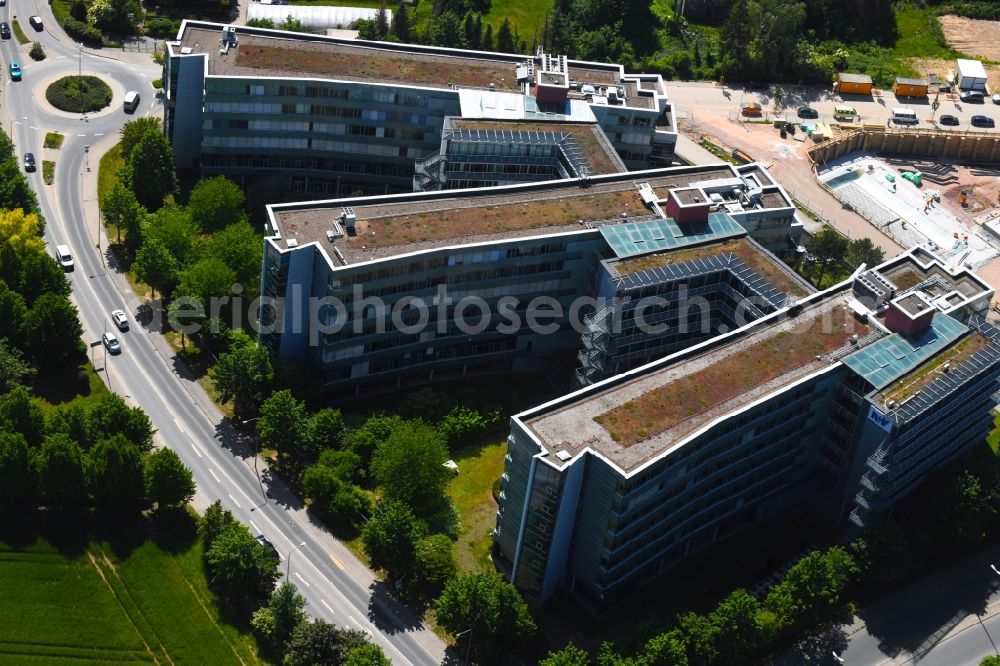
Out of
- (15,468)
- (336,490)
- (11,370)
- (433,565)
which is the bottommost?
(433,565)

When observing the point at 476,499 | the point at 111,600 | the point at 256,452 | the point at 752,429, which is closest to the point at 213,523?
the point at 111,600

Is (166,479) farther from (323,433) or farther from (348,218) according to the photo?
(348,218)

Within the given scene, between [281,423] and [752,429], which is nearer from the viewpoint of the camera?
[752,429]

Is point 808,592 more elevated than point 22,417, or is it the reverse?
point 22,417

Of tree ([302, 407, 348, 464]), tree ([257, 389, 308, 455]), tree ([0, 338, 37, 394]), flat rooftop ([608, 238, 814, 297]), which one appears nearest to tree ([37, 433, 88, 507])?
tree ([0, 338, 37, 394])

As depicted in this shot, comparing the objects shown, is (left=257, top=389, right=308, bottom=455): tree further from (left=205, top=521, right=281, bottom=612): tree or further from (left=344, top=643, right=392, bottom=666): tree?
(left=344, top=643, right=392, bottom=666): tree

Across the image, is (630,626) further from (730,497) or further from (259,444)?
(259,444)
